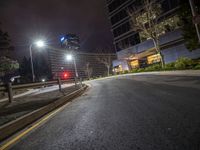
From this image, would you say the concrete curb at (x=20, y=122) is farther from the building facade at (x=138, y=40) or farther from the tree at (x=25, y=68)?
the tree at (x=25, y=68)

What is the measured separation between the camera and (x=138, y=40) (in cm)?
4669

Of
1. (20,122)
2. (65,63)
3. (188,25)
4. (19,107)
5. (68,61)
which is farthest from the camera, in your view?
(68,61)

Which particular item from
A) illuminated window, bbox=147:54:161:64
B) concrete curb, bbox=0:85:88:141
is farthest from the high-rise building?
concrete curb, bbox=0:85:88:141

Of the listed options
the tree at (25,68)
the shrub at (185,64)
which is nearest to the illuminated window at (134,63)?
the shrub at (185,64)

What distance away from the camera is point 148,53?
4184 cm

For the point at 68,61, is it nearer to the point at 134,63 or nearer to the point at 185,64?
the point at 134,63

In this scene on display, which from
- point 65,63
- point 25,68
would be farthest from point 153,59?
point 65,63

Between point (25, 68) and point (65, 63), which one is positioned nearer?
point (25, 68)

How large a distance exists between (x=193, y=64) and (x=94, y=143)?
19977 mm

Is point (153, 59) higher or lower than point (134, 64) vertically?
higher

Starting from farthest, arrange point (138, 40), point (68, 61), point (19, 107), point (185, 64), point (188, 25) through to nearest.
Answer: point (68, 61) < point (138, 40) < point (188, 25) < point (185, 64) < point (19, 107)

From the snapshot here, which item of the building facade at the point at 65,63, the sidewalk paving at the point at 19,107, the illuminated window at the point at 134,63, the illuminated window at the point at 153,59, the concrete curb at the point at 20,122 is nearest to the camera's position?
the concrete curb at the point at 20,122

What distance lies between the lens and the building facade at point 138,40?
35.1m

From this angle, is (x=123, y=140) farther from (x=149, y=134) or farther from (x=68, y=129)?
(x=68, y=129)
